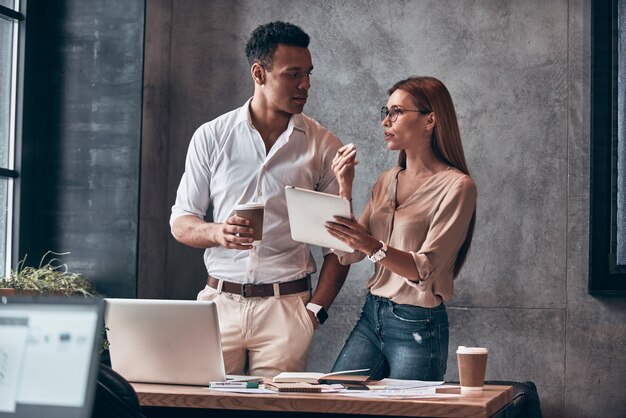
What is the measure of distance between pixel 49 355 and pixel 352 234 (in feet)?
6.31

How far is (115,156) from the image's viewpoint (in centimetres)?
459

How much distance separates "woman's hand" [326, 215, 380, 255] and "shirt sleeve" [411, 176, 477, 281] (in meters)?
0.14

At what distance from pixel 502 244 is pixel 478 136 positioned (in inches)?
21.2

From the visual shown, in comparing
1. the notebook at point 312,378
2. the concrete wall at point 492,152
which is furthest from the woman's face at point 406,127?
the concrete wall at point 492,152

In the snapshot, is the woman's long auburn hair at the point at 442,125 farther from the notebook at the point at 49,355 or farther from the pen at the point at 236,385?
the notebook at the point at 49,355

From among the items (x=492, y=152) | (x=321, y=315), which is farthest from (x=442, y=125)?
(x=492, y=152)

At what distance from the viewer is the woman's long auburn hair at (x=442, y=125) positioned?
330 cm

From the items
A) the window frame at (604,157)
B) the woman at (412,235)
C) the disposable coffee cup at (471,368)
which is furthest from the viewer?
the window frame at (604,157)

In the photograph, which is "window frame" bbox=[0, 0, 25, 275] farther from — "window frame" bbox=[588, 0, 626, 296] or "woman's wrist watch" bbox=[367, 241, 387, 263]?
"window frame" bbox=[588, 0, 626, 296]

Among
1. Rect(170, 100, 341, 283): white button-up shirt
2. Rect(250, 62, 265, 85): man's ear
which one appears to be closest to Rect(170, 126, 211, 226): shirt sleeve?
Rect(170, 100, 341, 283): white button-up shirt

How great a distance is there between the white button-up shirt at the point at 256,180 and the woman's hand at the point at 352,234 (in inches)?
16.8

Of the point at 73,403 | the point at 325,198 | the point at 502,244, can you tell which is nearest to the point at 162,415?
the point at 325,198

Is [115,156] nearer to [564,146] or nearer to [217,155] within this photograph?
[217,155]

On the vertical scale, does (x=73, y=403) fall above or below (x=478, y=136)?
below
